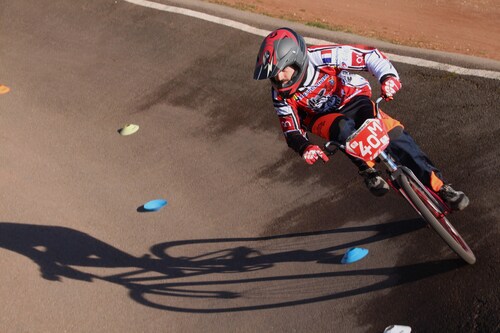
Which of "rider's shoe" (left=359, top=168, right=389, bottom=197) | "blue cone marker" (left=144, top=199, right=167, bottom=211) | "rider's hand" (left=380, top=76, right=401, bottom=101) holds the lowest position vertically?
"blue cone marker" (left=144, top=199, right=167, bottom=211)

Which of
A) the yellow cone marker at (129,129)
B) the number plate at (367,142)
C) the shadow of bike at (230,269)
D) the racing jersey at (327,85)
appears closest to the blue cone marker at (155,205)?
the shadow of bike at (230,269)

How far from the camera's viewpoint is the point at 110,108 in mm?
12180

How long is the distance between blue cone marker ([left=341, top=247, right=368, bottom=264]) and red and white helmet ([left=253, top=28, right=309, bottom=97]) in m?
1.77

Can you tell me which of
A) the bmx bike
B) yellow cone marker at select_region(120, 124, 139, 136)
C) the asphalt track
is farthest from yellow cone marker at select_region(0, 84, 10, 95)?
the bmx bike

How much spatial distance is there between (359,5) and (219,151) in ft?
28.6

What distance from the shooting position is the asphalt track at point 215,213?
23.6 feet

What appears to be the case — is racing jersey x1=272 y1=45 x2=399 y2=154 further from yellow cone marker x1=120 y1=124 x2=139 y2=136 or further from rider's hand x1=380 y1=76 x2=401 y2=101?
yellow cone marker x1=120 y1=124 x2=139 y2=136

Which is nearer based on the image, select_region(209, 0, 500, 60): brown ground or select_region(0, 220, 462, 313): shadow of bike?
select_region(0, 220, 462, 313): shadow of bike

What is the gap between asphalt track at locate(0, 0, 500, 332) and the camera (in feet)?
23.6

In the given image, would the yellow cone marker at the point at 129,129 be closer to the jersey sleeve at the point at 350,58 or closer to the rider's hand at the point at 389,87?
the jersey sleeve at the point at 350,58

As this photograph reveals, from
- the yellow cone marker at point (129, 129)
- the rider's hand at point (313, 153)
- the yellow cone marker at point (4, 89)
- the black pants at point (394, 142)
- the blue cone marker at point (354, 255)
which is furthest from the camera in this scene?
the yellow cone marker at point (4, 89)

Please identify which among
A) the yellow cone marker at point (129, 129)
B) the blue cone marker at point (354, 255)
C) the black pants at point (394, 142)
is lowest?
the yellow cone marker at point (129, 129)

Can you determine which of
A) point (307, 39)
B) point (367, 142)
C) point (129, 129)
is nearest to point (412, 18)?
point (307, 39)

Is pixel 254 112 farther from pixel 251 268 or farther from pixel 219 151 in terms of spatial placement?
pixel 251 268
